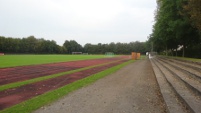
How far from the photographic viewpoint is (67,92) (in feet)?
33.4

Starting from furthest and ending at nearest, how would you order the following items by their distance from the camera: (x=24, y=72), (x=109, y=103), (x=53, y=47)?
(x=53, y=47) < (x=24, y=72) < (x=109, y=103)

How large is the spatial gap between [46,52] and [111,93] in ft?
395

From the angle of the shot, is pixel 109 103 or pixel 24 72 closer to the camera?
pixel 109 103

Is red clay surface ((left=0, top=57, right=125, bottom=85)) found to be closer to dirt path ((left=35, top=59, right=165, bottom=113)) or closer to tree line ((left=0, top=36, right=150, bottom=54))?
dirt path ((left=35, top=59, right=165, bottom=113))

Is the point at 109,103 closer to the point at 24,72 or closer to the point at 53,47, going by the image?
the point at 24,72

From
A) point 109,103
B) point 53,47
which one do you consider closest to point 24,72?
point 109,103

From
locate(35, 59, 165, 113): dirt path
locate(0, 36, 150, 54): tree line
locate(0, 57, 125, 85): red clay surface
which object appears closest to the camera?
locate(35, 59, 165, 113): dirt path

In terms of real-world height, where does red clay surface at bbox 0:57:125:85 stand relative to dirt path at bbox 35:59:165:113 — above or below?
below

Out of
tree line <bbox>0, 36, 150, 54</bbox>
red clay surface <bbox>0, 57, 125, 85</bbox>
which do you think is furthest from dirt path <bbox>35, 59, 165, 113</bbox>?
tree line <bbox>0, 36, 150, 54</bbox>

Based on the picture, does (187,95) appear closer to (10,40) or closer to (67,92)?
(67,92)

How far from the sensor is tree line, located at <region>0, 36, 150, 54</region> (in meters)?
108

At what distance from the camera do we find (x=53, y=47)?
12900 centimetres

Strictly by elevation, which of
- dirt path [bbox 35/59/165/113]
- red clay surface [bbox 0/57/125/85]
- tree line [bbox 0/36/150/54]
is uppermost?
tree line [bbox 0/36/150/54]

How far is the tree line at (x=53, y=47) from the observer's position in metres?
108
